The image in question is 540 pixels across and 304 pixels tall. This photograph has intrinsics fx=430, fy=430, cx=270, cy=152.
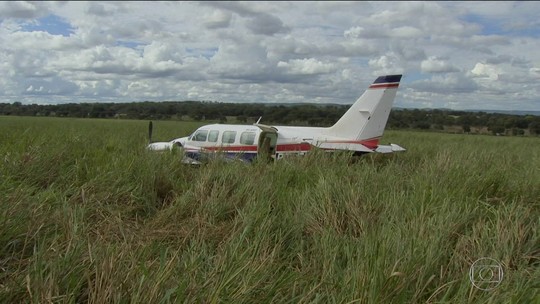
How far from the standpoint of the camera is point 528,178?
6.65 metres

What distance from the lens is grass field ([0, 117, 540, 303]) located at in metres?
2.64

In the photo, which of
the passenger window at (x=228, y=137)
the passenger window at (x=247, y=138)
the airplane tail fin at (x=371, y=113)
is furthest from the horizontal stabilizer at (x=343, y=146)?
the passenger window at (x=228, y=137)

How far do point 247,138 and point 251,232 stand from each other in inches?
355

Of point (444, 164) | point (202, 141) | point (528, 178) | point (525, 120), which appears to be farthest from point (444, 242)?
point (525, 120)

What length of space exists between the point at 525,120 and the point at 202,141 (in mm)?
52519

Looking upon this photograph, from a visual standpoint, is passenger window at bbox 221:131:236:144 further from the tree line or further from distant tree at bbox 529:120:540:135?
distant tree at bbox 529:120:540:135

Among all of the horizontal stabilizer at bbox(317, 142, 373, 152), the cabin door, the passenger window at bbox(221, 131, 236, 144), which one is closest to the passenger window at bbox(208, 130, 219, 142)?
the passenger window at bbox(221, 131, 236, 144)

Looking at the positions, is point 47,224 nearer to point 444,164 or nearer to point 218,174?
point 218,174

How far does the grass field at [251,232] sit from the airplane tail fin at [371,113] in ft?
20.6

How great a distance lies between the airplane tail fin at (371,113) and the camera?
536 inches

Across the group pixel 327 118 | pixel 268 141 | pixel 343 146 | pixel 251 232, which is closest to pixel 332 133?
pixel 343 146

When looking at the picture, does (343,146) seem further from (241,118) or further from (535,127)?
(535,127)

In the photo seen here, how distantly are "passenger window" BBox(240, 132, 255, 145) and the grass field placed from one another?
17.6 feet

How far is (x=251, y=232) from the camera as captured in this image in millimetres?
4078
